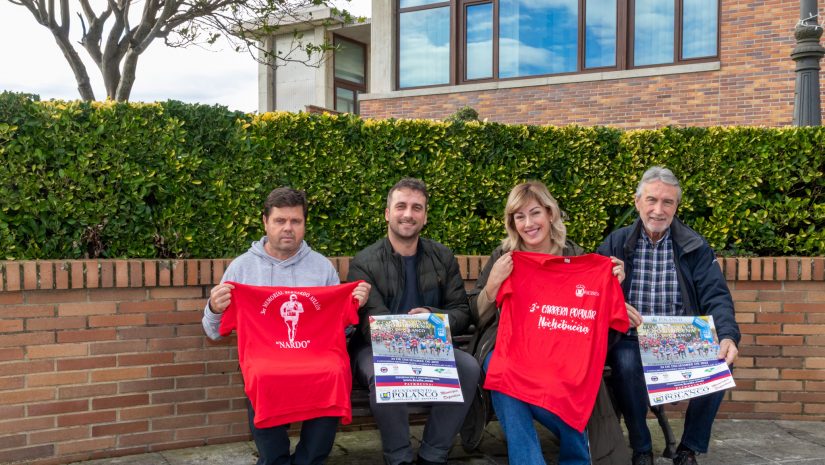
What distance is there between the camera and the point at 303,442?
3684 millimetres

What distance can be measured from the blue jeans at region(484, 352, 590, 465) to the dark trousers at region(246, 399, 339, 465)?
0.88 meters

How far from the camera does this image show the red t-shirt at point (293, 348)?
3457mm

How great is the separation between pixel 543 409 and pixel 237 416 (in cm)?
195

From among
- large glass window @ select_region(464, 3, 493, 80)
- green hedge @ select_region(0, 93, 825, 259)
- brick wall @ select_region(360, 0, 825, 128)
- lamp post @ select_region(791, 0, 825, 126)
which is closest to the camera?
green hedge @ select_region(0, 93, 825, 259)

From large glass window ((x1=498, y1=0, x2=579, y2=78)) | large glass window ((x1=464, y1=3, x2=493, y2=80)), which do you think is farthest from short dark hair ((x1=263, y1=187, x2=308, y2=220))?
large glass window ((x1=464, y1=3, x2=493, y2=80))

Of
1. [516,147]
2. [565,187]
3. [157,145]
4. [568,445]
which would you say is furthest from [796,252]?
[157,145]

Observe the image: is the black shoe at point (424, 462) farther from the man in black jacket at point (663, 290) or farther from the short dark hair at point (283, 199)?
the short dark hair at point (283, 199)

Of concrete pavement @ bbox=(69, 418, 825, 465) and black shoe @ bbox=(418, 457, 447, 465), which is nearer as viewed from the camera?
black shoe @ bbox=(418, 457, 447, 465)

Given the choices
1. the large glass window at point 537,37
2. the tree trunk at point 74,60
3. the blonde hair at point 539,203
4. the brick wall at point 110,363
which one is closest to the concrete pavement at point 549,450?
the brick wall at point 110,363

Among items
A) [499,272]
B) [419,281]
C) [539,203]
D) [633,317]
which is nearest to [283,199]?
[419,281]

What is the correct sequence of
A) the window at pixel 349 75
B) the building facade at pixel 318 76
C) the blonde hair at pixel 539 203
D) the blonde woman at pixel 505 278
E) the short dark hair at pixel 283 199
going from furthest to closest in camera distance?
the window at pixel 349 75, the building facade at pixel 318 76, the blonde hair at pixel 539 203, the short dark hair at pixel 283 199, the blonde woman at pixel 505 278

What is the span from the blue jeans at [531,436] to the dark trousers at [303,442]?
88cm

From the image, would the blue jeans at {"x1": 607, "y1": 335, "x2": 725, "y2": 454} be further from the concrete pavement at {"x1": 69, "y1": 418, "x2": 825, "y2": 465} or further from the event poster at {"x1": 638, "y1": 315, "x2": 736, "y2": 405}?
the concrete pavement at {"x1": 69, "y1": 418, "x2": 825, "y2": 465}

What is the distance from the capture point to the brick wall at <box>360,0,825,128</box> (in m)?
12.2
